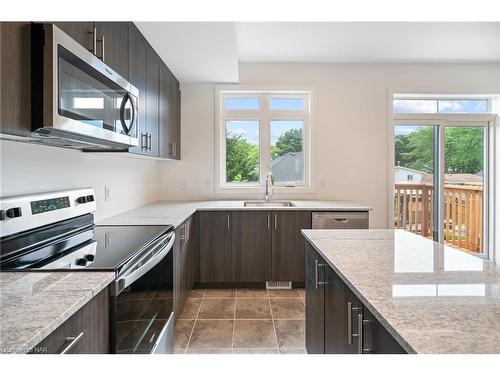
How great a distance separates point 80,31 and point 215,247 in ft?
7.38

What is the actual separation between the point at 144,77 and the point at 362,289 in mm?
2175

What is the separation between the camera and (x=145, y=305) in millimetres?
1480

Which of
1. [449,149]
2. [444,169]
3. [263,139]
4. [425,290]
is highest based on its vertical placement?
[263,139]

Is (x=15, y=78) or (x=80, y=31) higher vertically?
(x=80, y=31)

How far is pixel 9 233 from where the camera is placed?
1294 mm

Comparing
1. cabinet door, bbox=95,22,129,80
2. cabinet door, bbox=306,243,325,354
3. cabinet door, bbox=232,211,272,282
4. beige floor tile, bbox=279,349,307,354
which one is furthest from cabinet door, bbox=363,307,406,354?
cabinet door, bbox=232,211,272,282

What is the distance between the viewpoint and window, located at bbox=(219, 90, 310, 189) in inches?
154

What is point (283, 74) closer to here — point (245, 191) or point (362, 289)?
point (245, 191)

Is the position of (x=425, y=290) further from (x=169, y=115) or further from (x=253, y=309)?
(x=169, y=115)

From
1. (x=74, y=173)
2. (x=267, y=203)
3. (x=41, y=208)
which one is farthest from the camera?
(x=267, y=203)

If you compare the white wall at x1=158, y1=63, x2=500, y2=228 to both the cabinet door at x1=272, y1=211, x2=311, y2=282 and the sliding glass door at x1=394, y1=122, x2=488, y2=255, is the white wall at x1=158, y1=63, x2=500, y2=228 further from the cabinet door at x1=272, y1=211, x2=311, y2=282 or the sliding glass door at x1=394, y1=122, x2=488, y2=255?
the cabinet door at x1=272, y1=211, x2=311, y2=282

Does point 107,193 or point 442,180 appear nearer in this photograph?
point 107,193

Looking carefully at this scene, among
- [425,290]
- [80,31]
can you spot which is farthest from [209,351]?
[80,31]

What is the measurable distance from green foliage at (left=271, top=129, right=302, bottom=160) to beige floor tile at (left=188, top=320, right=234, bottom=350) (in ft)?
7.03
